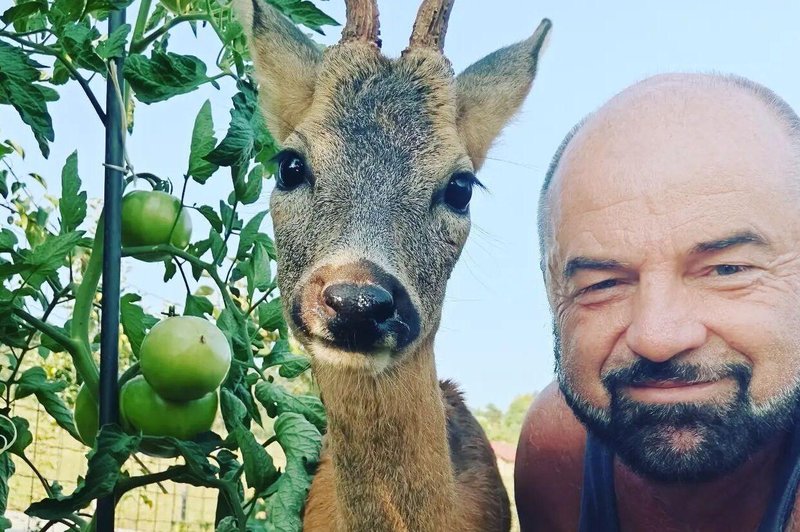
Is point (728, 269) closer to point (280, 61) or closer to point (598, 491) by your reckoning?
point (598, 491)

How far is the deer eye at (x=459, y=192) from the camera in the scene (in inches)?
47.9

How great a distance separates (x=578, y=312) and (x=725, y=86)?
376 millimetres

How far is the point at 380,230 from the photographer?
1104 mm

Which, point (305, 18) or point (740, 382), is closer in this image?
point (740, 382)

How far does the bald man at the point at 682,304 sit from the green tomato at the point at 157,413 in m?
0.53

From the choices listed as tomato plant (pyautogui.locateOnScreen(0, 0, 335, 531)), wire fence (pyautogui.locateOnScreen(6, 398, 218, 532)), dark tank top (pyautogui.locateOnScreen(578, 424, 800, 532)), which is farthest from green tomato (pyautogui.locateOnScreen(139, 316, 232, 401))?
wire fence (pyautogui.locateOnScreen(6, 398, 218, 532))

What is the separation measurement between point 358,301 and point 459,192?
29cm

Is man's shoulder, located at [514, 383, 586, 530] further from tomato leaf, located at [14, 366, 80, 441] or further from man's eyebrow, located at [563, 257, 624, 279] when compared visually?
tomato leaf, located at [14, 366, 80, 441]

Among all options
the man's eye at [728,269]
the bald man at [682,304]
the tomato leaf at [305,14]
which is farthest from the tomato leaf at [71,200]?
the man's eye at [728,269]

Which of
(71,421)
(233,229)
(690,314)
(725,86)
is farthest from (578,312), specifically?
(71,421)

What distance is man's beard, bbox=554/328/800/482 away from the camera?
1.21m

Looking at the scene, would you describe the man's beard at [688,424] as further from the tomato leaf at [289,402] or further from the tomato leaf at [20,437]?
the tomato leaf at [20,437]

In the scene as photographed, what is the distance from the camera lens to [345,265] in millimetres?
1037

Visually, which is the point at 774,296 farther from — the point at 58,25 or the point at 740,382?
the point at 58,25
